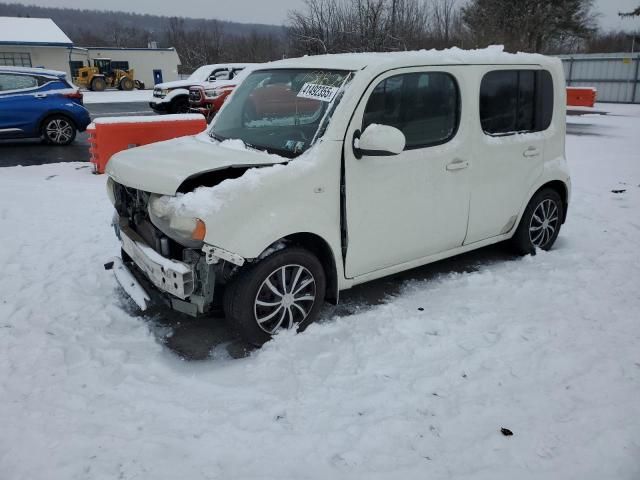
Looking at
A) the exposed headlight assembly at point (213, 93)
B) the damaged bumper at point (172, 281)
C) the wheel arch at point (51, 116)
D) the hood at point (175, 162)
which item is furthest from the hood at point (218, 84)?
the damaged bumper at point (172, 281)

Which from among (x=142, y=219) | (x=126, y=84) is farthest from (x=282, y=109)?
(x=126, y=84)

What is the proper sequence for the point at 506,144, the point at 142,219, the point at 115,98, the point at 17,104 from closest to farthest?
the point at 142,219 < the point at 506,144 < the point at 17,104 < the point at 115,98

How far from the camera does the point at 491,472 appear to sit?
2.54m

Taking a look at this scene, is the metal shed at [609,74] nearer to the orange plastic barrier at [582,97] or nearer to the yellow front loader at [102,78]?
the orange plastic barrier at [582,97]

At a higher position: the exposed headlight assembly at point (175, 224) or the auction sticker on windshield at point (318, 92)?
the auction sticker on windshield at point (318, 92)

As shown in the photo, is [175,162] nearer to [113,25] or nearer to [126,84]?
[126,84]

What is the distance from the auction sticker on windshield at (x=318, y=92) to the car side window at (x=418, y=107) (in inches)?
→ 11.3

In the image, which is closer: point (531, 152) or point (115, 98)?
point (531, 152)

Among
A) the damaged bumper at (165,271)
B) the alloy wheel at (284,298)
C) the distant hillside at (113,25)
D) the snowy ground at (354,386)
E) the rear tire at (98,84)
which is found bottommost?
the snowy ground at (354,386)

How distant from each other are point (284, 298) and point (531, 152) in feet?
9.35

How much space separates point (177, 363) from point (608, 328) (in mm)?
3088

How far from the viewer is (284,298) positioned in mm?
3639

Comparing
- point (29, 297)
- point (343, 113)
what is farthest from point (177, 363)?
point (343, 113)

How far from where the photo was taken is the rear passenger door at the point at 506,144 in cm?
450
